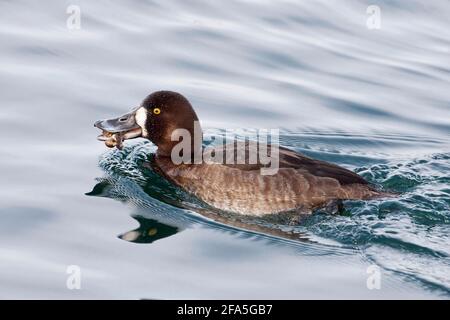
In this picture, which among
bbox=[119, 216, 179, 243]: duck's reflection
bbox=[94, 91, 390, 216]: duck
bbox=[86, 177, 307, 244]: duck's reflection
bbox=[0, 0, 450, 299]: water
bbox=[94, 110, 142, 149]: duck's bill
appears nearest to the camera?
bbox=[0, 0, 450, 299]: water

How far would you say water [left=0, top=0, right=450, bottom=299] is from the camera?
7047 mm

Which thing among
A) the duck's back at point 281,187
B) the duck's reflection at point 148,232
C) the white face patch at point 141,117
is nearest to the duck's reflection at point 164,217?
the duck's reflection at point 148,232

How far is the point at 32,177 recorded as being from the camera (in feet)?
28.4

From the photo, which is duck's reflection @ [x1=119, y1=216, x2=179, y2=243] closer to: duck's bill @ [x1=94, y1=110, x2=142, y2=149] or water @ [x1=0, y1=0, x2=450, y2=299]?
water @ [x1=0, y1=0, x2=450, y2=299]

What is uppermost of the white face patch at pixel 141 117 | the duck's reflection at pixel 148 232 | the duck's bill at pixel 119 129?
the white face patch at pixel 141 117

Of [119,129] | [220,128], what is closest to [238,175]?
[119,129]

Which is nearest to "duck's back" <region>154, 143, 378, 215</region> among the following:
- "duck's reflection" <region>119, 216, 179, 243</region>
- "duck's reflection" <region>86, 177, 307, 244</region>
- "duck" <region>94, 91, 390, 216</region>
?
"duck" <region>94, 91, 390, 216</region>

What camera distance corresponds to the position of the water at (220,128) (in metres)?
7.05

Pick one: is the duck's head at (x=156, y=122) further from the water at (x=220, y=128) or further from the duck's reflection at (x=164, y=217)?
the duck's reflection at (x=164, y=217)

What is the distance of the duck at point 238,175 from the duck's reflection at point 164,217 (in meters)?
0.21

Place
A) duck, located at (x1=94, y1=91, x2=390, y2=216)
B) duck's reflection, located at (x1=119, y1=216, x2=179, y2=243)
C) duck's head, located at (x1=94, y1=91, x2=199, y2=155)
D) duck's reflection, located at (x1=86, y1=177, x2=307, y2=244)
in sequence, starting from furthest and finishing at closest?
duck's head, located at (x1=94, y1=91, x2=199, y2=155) → duck, located at (x1=94, y1=91, x2=390, y2=216) → duck's reflection, located at (x1=86, y1=177, x2=307, y2=244) → duck's reflection, located at (x1=119, y1=216, x2=179, y2=243)

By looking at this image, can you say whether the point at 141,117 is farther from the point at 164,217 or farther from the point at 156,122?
Result: the point at 164,217

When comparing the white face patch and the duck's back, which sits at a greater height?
the white face patch
